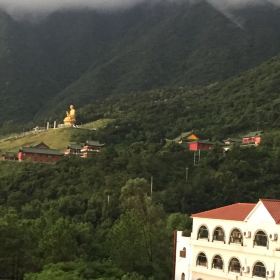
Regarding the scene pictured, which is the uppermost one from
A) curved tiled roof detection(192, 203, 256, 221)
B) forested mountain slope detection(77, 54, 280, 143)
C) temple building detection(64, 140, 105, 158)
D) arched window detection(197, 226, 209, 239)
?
forested mountain slope detection(77, 54, 280, 143)

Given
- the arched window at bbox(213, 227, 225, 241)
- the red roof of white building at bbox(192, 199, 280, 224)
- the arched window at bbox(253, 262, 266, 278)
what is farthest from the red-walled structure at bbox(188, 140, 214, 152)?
the arched window at bbox(253, 262, 266, 278)

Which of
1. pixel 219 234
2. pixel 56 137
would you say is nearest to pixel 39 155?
pixel 56 137

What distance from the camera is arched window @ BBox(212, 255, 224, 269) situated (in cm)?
4035

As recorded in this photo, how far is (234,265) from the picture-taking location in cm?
3925

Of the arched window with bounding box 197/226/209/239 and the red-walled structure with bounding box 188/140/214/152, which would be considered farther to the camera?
the red-walled structure with bounding box 188/140/214/152

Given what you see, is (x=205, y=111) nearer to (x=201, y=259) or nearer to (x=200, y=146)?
(x=200, y=146)

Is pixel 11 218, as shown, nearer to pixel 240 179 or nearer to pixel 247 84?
pixel 240 179

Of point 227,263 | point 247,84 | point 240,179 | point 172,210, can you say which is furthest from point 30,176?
point 247,84

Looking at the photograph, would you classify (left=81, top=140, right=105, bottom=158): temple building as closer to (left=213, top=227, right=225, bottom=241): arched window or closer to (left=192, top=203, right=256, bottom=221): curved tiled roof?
(left=192, top=203, right=256, bottom=221): curved tiled roof

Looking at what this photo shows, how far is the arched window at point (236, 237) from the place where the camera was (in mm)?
38844

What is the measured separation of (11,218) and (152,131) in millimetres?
82437

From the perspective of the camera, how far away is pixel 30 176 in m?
88.9

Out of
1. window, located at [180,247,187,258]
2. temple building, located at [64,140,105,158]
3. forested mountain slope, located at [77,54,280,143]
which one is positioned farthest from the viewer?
forested mountain slope, located at [77,54,280,143]

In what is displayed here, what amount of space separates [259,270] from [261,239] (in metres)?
1.99
